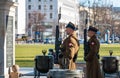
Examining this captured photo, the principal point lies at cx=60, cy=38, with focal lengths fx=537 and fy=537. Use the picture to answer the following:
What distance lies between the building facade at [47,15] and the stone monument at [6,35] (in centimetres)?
11454

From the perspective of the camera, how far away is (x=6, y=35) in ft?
66.5

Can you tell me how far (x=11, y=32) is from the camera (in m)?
20.6

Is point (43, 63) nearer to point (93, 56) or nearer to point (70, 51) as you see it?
point (93, 56)

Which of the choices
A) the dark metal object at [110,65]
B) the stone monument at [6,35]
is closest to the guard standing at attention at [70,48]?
the dark metal object at [110,65]

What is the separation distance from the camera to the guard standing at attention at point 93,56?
51.7ft

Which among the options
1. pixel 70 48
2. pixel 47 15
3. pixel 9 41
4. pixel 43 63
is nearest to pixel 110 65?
pixel 43 63

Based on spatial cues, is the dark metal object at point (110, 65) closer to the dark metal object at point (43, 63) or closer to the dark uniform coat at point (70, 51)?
the dark metal object at point (43, 63)

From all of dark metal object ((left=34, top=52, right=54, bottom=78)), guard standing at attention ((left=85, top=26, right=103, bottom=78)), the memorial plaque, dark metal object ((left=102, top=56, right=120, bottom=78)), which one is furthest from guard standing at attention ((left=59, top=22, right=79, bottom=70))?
the memorial plaque

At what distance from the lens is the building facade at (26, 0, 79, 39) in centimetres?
14512

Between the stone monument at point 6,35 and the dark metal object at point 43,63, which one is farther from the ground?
the stone monument at point 6,35

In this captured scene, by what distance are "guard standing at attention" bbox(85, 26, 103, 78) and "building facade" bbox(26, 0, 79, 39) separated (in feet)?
392

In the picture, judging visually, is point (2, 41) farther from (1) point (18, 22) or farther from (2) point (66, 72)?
(1) point (18, 22)

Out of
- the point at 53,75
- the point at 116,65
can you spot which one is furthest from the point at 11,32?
the point at 53,75

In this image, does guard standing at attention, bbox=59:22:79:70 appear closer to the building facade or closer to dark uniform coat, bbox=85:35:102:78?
dark uniform coat, bbox=85:35:102:78
